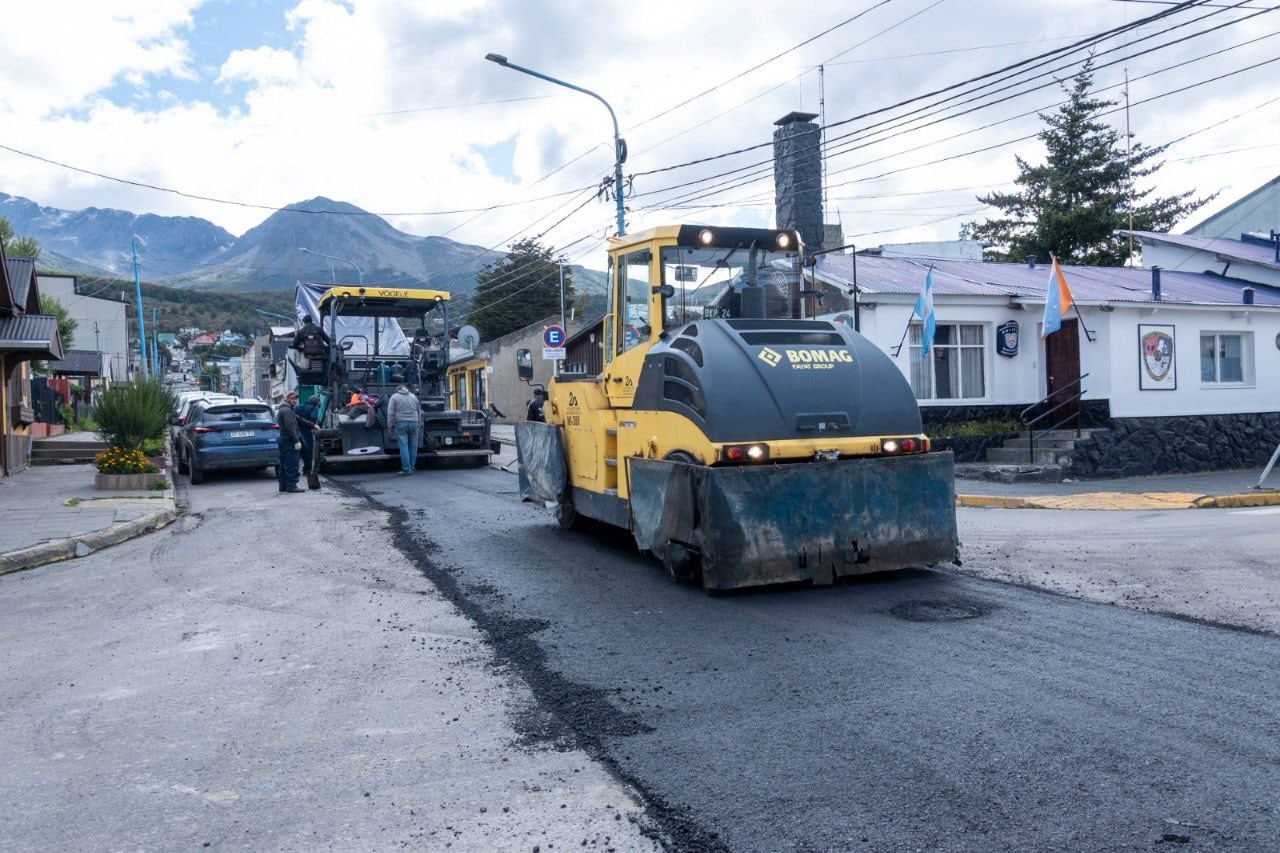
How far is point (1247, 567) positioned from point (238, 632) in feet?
26.2

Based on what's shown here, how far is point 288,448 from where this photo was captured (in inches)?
643

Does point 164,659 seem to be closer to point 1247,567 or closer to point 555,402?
point 555,402

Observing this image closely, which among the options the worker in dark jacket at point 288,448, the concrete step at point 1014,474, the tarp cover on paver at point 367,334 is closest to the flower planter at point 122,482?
the worker in dark jacket at point 288,448

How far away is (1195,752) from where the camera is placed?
168 inches

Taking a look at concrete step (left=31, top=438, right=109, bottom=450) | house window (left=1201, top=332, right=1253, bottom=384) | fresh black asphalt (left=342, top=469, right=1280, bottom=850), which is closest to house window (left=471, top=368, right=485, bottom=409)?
concrete step (left=31, top=438, right=109, bottom=450)

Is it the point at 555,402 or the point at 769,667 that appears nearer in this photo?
the point at 769,667

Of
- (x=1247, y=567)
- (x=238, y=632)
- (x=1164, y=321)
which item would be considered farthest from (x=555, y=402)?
(x=1164, y=321)

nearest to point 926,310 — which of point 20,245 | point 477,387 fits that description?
point 477,387

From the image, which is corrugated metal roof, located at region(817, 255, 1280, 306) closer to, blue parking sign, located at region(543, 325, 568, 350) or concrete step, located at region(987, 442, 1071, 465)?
concrete step, located at region(987, 442, 1071, 465)

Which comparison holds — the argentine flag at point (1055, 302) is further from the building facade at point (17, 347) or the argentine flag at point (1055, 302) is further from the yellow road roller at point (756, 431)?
the building facade at point (17, 347)

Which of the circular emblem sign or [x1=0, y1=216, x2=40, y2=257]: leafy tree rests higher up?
[x1=0, y1=216, x2=40, y2=257]: leafy tree

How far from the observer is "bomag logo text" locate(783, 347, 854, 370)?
791 centimetres

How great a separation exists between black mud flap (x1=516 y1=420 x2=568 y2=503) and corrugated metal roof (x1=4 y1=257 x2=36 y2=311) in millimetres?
12804

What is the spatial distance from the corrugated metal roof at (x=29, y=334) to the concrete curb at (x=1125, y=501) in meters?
15.1
